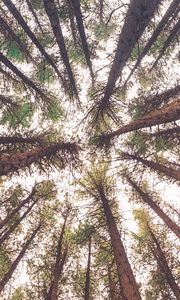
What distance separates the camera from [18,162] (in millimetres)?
6770

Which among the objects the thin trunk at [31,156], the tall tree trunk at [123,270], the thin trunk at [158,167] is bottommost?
the tall tree trunk at [123,270]

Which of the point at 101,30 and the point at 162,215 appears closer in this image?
the point at 162,215

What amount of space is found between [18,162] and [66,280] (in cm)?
703

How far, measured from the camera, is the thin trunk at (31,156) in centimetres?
649

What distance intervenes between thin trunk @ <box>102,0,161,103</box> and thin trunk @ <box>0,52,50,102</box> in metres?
2.27

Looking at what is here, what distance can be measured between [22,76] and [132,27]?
3.30 meters

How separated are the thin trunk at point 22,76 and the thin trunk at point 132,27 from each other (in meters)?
2.27

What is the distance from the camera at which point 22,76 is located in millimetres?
8078

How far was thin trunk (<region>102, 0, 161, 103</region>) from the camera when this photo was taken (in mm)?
5770

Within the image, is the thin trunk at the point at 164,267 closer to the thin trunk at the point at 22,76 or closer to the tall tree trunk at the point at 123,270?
the tall tree trunk at the point at 123,270

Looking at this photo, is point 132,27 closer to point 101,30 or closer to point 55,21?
point 55,21

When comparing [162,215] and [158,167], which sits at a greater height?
[158,167]

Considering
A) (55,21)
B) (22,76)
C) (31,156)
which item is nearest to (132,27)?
(55,21)

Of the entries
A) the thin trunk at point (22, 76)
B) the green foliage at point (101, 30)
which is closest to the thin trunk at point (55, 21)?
the thin trunk at point (22, 76)
